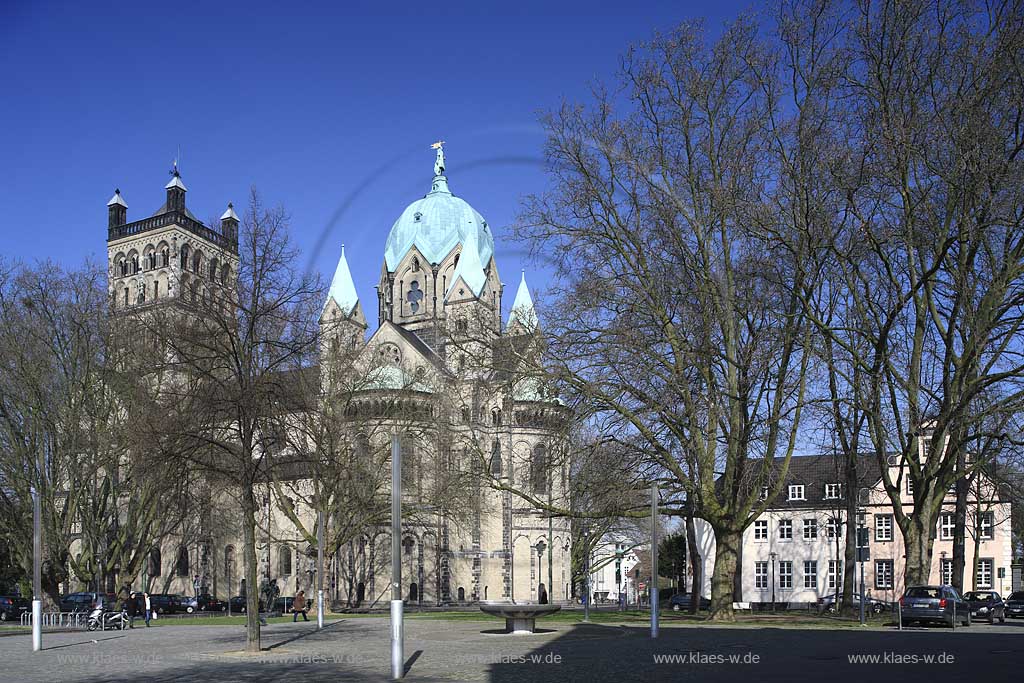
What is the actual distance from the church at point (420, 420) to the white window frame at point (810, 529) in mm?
19069

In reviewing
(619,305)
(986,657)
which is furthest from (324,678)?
(619,305)

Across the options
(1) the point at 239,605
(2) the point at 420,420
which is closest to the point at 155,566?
(1) the point at 239,605

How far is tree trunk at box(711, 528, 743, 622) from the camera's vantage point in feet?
113

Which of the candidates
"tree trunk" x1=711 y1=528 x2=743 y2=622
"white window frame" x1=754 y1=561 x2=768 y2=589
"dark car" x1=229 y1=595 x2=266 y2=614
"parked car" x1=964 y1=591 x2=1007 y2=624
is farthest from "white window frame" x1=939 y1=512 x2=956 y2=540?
"dark car" x1=229 y1=595 x2=266 y2=614

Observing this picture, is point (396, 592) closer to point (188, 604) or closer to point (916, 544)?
point (916, 544)

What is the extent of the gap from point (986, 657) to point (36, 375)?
4197 centimetres

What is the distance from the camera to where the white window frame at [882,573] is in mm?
77000

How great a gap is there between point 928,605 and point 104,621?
30.4 metres

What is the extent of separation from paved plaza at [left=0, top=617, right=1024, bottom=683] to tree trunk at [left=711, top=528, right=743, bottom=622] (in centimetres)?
266

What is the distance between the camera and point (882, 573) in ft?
254

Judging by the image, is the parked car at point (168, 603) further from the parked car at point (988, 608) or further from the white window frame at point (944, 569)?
the white window frame at point (944, 569)

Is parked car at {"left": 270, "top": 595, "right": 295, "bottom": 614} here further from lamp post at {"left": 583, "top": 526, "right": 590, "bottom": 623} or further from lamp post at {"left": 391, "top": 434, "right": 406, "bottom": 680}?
lamp post at {"left": 391, "top": 434, "right": 406, "bottom": 680}

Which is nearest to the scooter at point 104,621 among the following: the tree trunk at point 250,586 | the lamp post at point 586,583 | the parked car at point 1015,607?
the tree trunk at point 250,586

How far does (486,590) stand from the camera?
81062 millimetres
